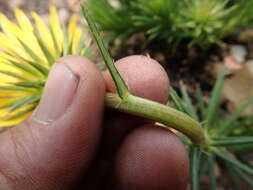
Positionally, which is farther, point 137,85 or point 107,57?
point 137,85

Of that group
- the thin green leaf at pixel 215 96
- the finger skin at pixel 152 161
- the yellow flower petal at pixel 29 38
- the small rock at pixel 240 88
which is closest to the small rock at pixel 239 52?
the small rock at pixel 240 88

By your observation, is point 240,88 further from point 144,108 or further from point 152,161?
point 144,108

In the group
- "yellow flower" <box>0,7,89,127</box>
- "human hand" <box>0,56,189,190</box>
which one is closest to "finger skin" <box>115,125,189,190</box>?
"human hand" <box>0,56,189,190</box>

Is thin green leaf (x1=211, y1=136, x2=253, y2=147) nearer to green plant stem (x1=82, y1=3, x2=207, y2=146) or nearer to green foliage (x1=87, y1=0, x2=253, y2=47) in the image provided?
green plant stem (x1=82, y1=3, x2=207, y2=146)

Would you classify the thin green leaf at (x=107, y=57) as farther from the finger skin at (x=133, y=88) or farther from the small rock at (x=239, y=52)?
the small rock at (x=239, y=52)

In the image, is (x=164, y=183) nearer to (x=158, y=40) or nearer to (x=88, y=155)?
(x=88, y=155)

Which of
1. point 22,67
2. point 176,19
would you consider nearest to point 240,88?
point 176,19

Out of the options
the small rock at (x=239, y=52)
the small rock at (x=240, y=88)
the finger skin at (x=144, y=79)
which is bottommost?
the finger skin at (x=144, y=79)
